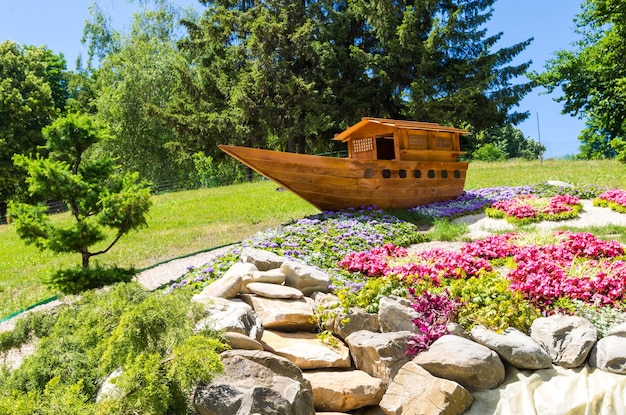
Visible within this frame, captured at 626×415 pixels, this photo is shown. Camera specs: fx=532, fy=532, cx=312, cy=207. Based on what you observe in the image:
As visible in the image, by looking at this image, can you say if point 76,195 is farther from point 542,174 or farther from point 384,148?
point 542,174

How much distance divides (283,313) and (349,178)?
24.8ft

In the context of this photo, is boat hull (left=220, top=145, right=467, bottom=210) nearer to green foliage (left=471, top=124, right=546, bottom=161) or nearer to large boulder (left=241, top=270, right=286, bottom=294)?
large boulder (left=241, top=270, right=286, bottom=294)

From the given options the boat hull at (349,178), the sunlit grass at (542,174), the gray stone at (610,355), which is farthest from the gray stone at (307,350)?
the sunlit grass at (542,174)

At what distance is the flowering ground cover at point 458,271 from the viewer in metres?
6.66

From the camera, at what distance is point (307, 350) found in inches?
243

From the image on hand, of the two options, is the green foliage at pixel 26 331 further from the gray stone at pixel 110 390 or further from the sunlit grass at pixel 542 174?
the sunlit grass at pixel 542 174

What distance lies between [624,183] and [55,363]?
16854 mm

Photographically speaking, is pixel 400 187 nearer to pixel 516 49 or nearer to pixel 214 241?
pixel 214 241

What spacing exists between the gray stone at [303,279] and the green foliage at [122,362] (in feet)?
6.87

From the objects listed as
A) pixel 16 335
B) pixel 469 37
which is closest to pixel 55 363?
pixel 16 335

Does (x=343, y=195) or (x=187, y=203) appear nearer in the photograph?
(x=343, y=195)

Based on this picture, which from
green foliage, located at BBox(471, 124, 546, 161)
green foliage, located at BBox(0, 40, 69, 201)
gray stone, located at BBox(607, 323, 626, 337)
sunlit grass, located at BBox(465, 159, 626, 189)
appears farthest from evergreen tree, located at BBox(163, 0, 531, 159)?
gray stone, located at BBox(607, 323, 626, 337)

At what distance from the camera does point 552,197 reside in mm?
14555

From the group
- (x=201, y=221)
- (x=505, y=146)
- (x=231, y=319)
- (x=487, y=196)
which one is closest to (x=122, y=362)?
(x=231, y=319)
